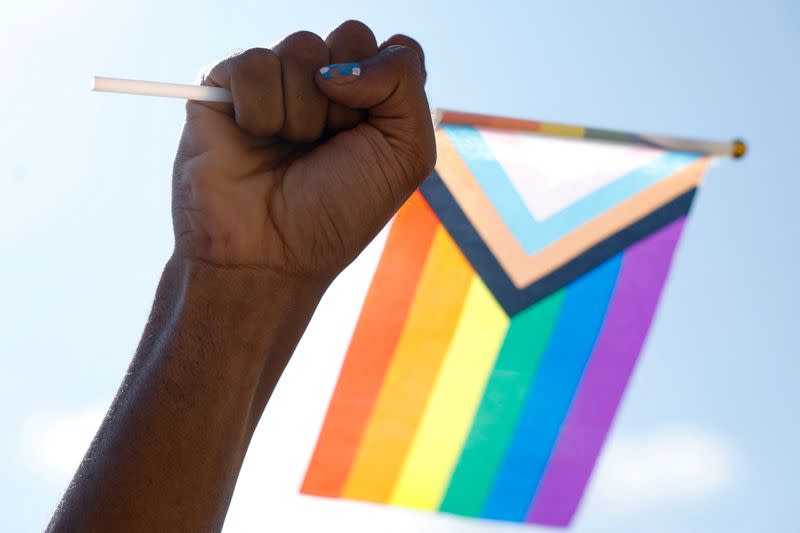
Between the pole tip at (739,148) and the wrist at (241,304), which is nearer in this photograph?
the wrist at (241,304)

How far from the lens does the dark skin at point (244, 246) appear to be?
139 cm

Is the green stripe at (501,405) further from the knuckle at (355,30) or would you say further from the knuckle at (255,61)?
the knuckle at (255,61)

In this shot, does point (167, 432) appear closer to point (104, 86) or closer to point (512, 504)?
point (104, 86)

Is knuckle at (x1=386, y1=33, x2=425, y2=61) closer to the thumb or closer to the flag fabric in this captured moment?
the thumb

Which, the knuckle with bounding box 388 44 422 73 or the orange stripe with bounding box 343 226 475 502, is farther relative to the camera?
the orange stripe with bounding box 343 226 475 502

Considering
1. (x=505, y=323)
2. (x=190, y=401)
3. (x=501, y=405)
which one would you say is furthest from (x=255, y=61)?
(x=501, y=405)

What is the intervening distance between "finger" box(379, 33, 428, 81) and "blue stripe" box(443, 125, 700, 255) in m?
2.03

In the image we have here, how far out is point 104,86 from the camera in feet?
4.82

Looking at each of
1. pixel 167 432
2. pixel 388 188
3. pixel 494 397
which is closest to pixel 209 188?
pixel 388 188

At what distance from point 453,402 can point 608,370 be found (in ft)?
2.15

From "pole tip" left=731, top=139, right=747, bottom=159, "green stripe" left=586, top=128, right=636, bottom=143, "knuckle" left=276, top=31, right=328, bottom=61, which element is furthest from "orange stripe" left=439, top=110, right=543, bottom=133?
"knuckle" left=276, top=31, right=328, bottom=61

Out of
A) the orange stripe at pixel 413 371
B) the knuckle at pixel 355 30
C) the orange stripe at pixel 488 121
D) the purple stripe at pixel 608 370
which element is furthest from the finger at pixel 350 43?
the purple stripe at pixel 608 370

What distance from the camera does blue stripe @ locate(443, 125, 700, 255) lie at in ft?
12.3

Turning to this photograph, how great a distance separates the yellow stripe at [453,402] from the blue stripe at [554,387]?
8.2 inches
